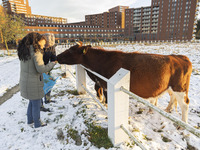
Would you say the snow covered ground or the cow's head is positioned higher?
the cow's head

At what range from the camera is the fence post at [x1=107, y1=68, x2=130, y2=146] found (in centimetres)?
211

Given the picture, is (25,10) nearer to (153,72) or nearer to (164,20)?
(164,20)

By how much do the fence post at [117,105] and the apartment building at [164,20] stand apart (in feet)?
262

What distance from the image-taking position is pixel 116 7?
123750 mm

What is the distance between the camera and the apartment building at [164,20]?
65625mm

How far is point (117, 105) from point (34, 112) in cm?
202

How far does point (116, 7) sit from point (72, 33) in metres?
77.7

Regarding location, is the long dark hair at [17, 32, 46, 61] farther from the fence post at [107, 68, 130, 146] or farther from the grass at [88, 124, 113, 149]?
the grass at [88, 124, 113, 149]

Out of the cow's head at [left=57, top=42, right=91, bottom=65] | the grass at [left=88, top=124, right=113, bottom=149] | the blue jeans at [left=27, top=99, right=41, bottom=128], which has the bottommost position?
the grass at [left=88, top=124, right=113, bottom=149]

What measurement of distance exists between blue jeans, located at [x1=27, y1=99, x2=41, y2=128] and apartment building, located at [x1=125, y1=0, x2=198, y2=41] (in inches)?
3154

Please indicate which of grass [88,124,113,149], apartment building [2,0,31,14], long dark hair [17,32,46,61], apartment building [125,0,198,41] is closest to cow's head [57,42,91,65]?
long dark hair [17,32,46,61]

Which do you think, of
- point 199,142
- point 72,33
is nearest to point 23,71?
point 199,142

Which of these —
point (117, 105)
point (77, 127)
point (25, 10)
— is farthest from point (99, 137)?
point (25, 10)

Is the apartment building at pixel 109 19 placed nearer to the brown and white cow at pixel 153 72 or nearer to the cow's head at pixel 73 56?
the cow's head at pixel 73 56
